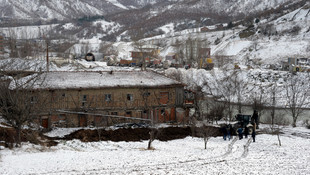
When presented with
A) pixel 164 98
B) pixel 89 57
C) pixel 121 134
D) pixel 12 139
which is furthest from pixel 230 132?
pixel 89 57

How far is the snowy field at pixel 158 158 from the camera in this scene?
15492mm

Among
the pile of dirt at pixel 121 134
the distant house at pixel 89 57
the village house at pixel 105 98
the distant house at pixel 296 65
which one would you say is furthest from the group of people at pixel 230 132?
the distant house at pixel 89 57

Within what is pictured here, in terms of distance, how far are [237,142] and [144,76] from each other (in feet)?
45.2

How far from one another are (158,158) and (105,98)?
47.2 ft

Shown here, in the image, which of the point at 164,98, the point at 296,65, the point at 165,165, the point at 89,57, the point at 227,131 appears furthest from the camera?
the point at 89,57

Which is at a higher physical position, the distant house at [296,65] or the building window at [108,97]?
the distant house at [296,65]

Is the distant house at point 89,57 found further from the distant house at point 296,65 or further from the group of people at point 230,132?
the group of people at point 230,132

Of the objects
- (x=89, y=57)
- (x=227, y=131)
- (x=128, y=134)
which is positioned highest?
(x=89, y=57)

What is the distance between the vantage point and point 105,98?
3098cm

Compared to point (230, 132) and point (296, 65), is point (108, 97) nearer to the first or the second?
point (230, 132)

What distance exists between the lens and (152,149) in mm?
20422

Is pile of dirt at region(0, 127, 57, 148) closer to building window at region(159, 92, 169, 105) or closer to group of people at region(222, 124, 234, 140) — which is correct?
group of people at region(222, 124, 234, 140)

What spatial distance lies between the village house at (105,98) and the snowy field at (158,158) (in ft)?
30.3

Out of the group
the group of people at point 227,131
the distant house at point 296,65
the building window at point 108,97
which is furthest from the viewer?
the distant house at point 296,65
